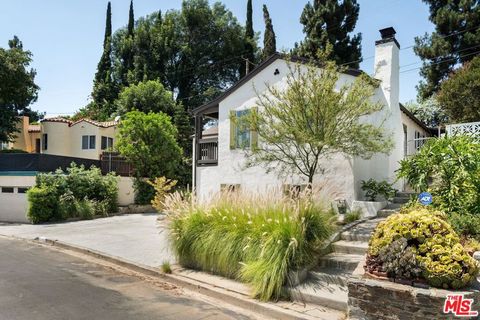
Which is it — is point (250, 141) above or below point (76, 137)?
below

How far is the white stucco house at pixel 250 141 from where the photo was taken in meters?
12.4

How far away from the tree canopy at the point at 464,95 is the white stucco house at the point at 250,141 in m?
2.38

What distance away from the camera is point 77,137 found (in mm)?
31828

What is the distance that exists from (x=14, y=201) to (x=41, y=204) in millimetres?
2166

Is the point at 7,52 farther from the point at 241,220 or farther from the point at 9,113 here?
the point at 241,220

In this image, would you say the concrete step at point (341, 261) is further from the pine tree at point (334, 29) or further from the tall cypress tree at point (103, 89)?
the tall cypress tree at point (103, 89)

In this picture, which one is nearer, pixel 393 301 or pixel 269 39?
pixel 393 301

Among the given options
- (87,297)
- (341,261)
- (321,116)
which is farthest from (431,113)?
(87,297)

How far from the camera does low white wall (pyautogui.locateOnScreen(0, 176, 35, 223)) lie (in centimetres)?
1903

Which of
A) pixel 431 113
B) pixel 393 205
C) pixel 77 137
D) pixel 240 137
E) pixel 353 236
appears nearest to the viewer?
pixel 353 236

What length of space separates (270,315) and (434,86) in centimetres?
2363

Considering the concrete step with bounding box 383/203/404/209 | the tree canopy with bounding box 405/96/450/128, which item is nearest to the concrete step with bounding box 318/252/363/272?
the concrete step with bounding box 383/203/404/209

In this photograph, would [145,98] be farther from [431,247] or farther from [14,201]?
[431,247]

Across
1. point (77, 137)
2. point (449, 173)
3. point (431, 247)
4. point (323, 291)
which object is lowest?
point (323, 291)
